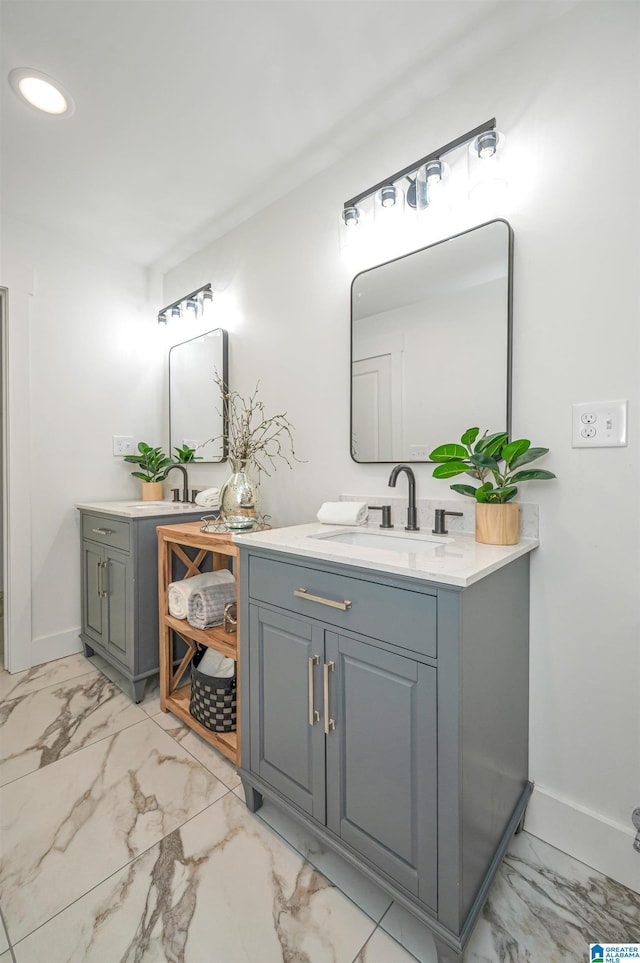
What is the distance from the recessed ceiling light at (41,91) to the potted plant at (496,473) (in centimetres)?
184

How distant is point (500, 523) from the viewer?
119cm

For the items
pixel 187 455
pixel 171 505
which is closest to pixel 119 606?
pixel 171 505

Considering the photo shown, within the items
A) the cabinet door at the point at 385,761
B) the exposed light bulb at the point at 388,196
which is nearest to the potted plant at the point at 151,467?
the exposed light bulb at the point at 388,196

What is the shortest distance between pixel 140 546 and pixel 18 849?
1.04 m

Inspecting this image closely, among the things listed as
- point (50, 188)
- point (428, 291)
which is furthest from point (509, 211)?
point (50, 188)

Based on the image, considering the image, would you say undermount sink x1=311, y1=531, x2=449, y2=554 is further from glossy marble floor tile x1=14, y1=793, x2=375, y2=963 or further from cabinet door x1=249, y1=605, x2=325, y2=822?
glossy marble floor tile x1=14, y1=793, x2=375, y2=963

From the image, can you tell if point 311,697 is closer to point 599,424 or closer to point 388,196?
point 599,424

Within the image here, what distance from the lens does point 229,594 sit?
1722mm

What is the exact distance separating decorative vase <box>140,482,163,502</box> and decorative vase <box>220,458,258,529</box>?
108cm

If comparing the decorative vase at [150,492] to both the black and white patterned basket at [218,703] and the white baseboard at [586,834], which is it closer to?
the black and white patterned basket at [218,703]

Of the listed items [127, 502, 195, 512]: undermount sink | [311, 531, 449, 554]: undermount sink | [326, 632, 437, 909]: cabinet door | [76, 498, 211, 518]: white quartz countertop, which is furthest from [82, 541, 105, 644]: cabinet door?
[326, 632, 437, 909]: cabinet door

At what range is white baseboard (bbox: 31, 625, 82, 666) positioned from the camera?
7.41 feet

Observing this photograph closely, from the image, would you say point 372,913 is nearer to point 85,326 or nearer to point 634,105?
point 634,105

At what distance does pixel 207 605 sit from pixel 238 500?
0.43 meters
